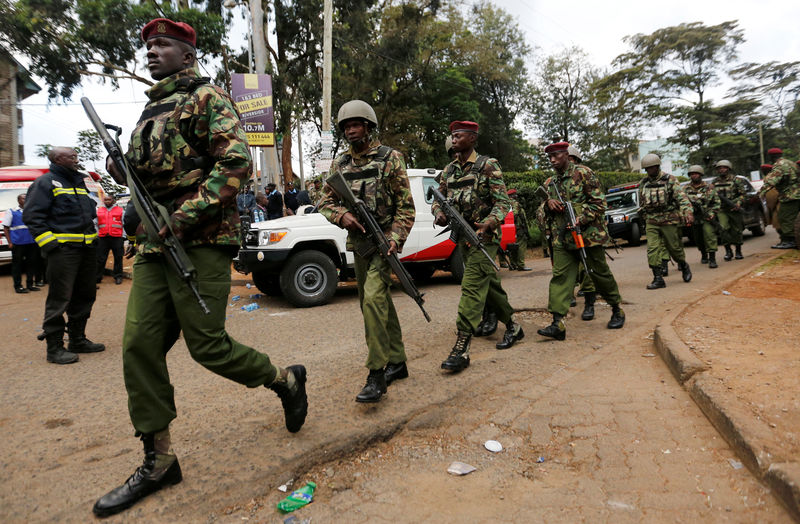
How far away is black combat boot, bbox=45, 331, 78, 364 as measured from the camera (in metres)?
4.67

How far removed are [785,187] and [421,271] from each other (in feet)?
23.0

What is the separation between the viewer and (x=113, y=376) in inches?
164

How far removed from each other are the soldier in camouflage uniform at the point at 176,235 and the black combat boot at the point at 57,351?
9.95 ft

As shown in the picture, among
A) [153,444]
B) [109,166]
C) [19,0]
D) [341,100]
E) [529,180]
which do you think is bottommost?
[153,444]

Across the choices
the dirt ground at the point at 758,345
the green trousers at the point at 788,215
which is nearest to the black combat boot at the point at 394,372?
the dirt ground at the point at 758,345

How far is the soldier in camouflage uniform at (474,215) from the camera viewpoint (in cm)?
402

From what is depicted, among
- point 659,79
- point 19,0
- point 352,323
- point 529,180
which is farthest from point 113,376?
point 659,79

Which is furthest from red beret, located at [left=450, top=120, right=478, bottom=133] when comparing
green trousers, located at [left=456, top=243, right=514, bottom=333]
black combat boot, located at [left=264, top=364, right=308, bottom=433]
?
black combat boot, located at [left=264, top=364, right=308, bottom=433]

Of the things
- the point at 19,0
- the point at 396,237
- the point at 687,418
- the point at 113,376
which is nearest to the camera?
the point at 687,418

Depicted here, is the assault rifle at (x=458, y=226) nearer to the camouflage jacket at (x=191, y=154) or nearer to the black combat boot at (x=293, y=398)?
the black combat boot at (x=293, y=398)

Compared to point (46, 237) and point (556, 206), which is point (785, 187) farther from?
point (46, 237)

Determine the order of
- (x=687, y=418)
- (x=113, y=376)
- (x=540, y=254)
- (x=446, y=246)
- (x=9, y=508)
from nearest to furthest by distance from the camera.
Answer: (x=9, y=508) → (x=687, y=418) → (x=113, y=376) → (x=446, y=246) → (x=540, y=254)

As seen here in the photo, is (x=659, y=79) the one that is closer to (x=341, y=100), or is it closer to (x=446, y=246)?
(x=341, y=100)

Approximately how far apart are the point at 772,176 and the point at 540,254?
234 inches
